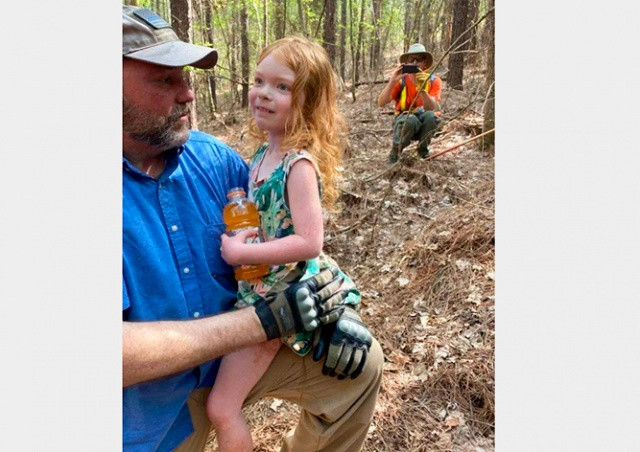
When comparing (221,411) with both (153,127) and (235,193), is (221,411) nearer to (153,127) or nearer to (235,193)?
(235,193)

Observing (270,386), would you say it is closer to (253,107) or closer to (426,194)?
(253,107)

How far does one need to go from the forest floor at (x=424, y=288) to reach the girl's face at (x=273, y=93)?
2.07 meters

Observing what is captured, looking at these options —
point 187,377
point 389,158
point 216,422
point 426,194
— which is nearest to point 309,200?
point 187,377

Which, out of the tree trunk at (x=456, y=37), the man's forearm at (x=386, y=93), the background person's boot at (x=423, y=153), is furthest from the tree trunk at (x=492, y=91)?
the tree trunk at (x=456, y=37)

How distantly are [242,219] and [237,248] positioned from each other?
0.66ft

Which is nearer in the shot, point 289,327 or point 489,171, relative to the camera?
point 289,327

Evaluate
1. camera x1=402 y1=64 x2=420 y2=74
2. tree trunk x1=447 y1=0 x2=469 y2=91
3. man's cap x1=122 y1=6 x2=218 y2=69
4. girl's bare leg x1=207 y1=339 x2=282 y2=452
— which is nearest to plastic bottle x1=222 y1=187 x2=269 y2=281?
girl's bare leg x1=207 y1=339 x2=282 y2=452

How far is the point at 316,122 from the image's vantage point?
198 centimetres

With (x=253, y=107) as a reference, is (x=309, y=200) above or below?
below

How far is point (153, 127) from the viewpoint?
1815mm

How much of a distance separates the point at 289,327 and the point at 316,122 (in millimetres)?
863

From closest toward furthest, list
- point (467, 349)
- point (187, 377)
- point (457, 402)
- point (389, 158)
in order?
point (187, 377) → point (457, 402) → point (467, 349) → point (389, 158)

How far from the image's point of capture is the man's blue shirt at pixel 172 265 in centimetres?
161

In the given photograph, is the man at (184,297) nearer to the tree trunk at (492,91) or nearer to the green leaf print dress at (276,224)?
the green leaf print dress at (276,224)
